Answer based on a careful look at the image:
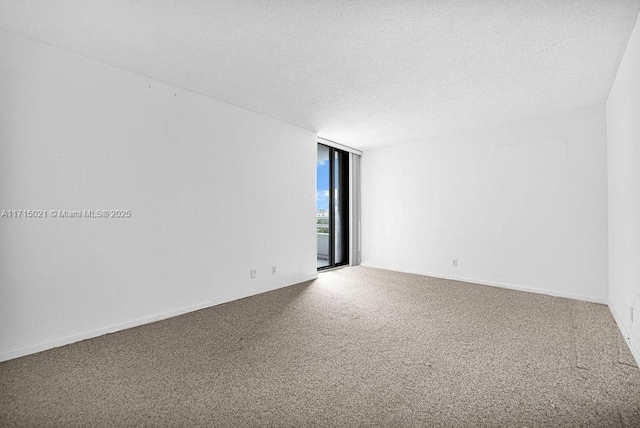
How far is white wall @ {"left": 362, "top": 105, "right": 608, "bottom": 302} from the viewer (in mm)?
3836

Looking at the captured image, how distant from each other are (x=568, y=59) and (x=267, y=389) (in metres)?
3.59

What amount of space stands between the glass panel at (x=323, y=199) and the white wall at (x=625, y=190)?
4066mm

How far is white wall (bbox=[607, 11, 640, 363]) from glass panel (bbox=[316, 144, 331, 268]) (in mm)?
4066

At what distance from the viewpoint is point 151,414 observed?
5.33 feet

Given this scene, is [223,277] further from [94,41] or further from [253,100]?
[94,41]

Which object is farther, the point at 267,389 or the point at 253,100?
the point at 253,100

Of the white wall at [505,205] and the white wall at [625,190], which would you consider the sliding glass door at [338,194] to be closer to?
the white wall at [505,205]

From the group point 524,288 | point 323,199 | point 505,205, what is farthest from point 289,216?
point 524,288

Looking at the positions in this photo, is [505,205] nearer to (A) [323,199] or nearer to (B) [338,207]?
(B) [338,207]

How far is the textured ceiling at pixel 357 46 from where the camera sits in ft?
6.76

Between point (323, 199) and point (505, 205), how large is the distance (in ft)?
10.7

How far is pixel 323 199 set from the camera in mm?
6375

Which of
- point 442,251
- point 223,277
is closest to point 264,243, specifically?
point 223,277

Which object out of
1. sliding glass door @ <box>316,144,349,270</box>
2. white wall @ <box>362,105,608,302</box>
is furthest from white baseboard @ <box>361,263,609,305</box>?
sliding glass door @ <box>316,144,349,270</box>
